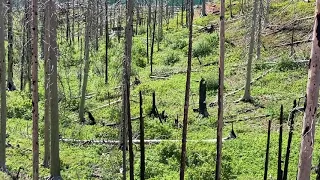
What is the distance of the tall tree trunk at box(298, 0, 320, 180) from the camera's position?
771 centimetres

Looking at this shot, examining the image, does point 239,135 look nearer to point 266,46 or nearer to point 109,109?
point 109,109

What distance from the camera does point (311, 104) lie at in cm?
795

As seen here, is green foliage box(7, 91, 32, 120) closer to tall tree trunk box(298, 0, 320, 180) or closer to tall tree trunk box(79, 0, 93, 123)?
tall tree trunk box(79, 0, 93, 123)

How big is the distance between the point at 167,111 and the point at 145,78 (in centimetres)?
1047

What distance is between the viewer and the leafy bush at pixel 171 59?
4522 centimetres

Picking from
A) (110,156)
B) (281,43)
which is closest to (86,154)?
(110,156)

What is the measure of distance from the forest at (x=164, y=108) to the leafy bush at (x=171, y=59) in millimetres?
19

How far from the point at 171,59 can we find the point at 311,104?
3772cm

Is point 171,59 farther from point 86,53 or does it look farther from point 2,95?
point 2,95

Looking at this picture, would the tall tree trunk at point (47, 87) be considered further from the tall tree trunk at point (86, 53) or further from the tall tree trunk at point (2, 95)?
the tall tree trunk at point (86, 53)

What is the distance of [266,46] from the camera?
40.9 metres

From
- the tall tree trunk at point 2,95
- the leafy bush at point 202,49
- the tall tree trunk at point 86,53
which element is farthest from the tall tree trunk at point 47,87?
the leafy bush at point 202,49

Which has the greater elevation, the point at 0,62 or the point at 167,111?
the point at 0,62

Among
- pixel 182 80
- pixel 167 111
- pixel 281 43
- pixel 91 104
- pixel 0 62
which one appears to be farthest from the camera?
pixel 281 43
